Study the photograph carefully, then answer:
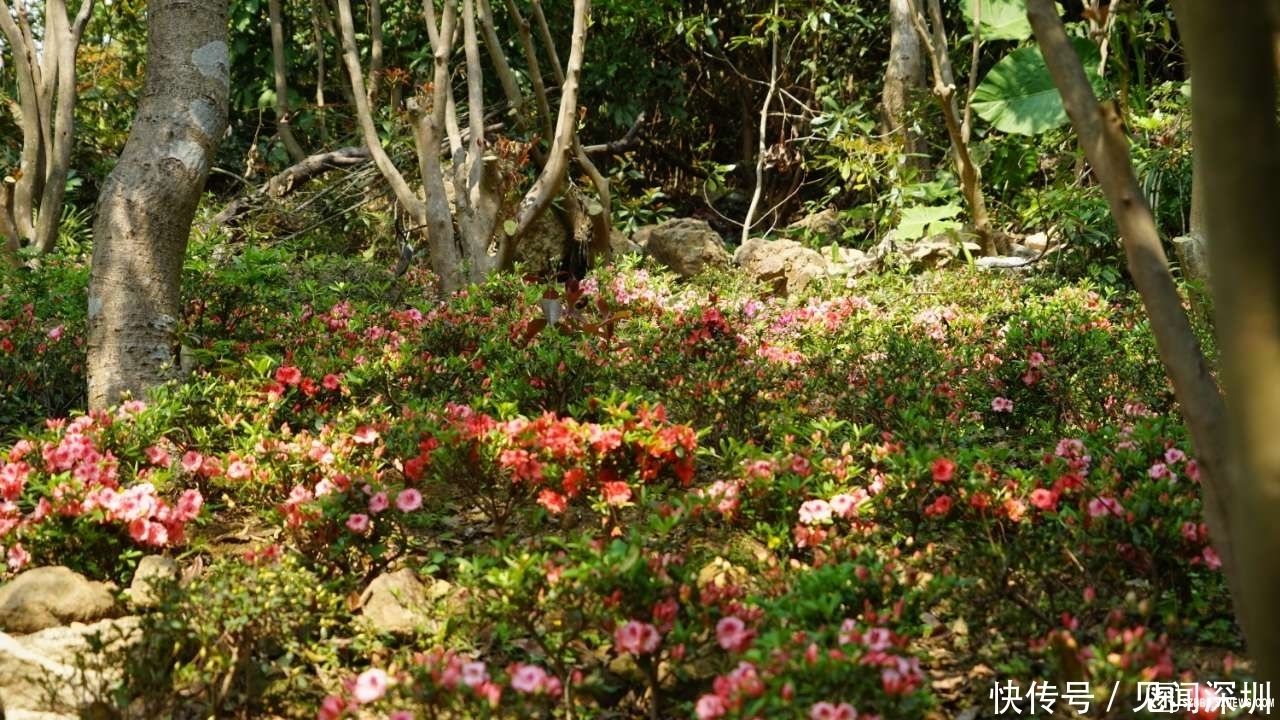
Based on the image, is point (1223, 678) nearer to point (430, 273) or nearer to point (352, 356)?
point (352, 356)

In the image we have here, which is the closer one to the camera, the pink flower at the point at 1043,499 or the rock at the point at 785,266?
the pink flower at the point at 1043,499

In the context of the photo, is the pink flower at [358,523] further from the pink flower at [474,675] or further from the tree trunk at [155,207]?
the tree trunk at [155,207]

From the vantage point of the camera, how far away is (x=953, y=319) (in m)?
5.74

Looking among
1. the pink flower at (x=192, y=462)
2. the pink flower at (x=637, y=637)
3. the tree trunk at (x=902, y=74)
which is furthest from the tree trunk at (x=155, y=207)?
the tree trunk at (x=902, y=74)

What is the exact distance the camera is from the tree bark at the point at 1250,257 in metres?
1.38

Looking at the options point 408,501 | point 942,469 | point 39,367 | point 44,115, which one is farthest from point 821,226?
point 408,501

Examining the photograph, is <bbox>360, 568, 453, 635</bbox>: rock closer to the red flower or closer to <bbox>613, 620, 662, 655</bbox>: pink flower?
<bbox>613, 620, 662, 655</bbox>: pink flower

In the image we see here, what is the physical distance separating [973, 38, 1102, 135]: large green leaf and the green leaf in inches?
29.7

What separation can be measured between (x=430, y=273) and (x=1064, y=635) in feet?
20.1

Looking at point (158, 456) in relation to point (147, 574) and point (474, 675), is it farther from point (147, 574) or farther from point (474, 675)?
point (474, 675)

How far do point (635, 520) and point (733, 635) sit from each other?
120cm

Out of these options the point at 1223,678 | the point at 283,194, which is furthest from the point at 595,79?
the point at 1223,678

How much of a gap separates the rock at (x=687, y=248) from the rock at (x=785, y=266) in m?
0.30

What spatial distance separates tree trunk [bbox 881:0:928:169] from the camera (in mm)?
9117
